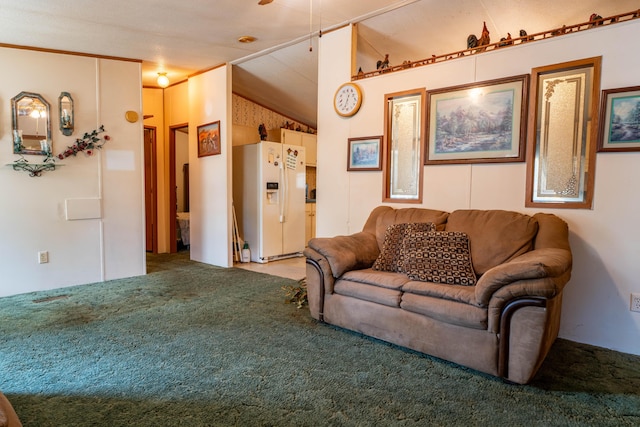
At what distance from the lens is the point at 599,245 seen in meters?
2.50

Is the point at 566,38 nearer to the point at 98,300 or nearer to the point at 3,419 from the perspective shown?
the point at 3,419

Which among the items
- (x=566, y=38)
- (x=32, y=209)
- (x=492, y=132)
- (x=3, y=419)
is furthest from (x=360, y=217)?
(x=32, y=209)

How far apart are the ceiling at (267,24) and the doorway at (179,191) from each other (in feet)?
5.12

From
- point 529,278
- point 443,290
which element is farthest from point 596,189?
point 443,290

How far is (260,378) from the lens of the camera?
2061 mm

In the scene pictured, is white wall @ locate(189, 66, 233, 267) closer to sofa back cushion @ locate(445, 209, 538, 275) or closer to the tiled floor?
the tiled floor

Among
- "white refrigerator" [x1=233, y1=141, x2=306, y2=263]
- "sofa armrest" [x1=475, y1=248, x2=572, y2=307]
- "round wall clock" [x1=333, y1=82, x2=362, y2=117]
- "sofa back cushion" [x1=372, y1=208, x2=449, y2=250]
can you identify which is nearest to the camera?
"sofa armrest" [x1=475, y1=248, x2=572, y2=307]

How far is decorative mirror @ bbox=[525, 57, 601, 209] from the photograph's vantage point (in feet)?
8.19

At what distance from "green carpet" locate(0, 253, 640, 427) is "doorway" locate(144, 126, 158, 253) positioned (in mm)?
2976

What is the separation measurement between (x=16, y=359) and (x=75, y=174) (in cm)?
243

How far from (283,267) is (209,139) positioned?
80.6 inches

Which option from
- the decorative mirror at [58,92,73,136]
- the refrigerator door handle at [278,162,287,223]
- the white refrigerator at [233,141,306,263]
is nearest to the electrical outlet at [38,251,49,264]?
the decorative mirror at [58,92,73,136]

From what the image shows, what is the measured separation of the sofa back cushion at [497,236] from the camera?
8.11 ft

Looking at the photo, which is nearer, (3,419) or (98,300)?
(3,419)
